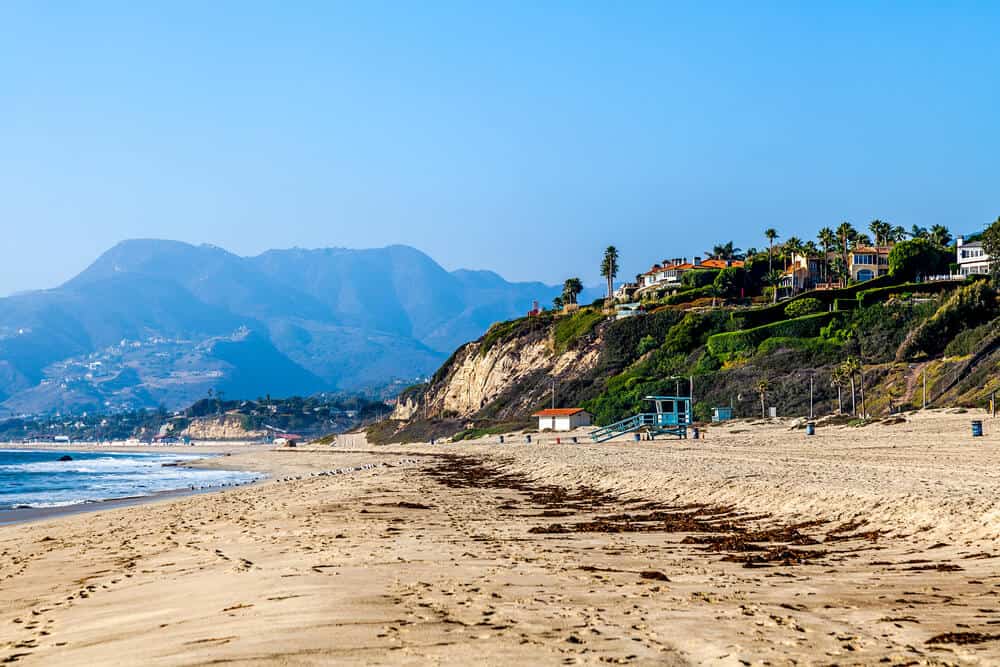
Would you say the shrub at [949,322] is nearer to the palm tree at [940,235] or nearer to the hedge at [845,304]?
the hedge at [845,304]

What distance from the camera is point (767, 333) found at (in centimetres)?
9888

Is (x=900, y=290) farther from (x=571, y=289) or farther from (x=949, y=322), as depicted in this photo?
(x=571, y=289)

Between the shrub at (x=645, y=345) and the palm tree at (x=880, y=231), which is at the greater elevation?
the palm tree at (x=880, y=231)

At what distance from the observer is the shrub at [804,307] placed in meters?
103

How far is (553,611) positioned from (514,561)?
402 cm

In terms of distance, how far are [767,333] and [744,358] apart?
4.52 meters

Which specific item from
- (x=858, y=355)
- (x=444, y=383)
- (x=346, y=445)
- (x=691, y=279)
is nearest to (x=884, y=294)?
(x=858, y=355)

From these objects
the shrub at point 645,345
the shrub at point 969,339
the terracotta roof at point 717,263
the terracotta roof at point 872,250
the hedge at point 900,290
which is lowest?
the shrub at point 969,339

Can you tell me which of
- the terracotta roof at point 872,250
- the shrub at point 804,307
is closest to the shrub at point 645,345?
the shrub at point 804,307

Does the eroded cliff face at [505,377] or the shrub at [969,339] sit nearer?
the shrub at [969,339]

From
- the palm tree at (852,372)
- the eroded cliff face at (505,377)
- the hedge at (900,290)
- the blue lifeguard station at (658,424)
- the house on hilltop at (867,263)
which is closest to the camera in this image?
the blue lifeguard station at (658,424)

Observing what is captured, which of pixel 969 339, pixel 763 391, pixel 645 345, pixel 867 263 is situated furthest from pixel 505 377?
pixel 969 339

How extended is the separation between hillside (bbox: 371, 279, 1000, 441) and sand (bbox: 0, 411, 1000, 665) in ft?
152

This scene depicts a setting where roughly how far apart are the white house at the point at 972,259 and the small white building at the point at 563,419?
48860mm
